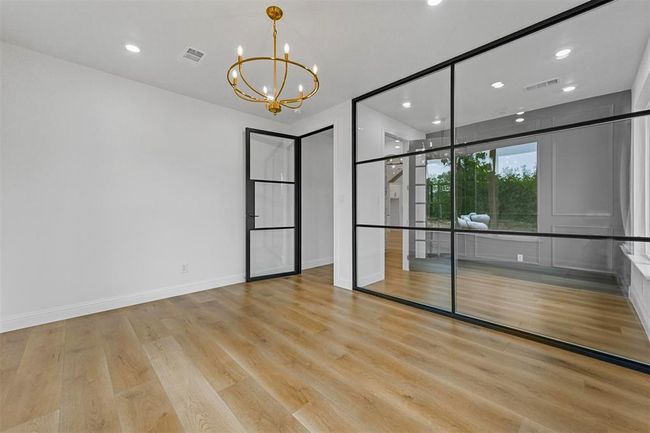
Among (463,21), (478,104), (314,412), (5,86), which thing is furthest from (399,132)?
(5,86)

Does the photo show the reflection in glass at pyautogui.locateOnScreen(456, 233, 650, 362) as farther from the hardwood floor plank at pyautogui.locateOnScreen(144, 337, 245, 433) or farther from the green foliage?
the hardwood floor plank at pyautogui.locateOnScreen(144, 337, 245, 433)

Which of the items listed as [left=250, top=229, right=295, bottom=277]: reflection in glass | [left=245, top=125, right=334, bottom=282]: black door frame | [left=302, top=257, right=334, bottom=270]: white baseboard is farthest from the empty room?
[left=302, top=257, right=334, bottom=270]: white baseboard

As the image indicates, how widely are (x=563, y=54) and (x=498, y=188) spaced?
1.19 metres

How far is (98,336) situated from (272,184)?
2982 millimetres

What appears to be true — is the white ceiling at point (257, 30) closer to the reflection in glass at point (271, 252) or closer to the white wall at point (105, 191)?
the white wall at point (105, 191)

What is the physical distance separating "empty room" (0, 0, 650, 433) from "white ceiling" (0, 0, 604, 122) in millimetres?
22

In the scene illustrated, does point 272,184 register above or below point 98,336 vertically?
above

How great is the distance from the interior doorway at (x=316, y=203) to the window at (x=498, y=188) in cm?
302

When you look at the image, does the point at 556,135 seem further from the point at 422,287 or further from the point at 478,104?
the point at 422,287

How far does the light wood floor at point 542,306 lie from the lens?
2109 millimetres

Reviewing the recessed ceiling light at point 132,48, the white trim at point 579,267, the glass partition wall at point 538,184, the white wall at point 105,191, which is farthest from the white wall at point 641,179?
the recessed ceiling light at point 132,48

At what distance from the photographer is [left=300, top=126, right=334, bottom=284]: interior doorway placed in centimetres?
544

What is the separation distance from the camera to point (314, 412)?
5.04 ft

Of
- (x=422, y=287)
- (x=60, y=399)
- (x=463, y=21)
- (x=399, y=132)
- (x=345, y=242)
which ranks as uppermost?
(x=463, y=21)
